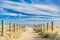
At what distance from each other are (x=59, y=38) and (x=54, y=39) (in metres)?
0.54

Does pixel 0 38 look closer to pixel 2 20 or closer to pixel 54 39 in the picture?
pixel 2 20

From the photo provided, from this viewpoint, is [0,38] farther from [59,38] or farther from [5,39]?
[59,38]

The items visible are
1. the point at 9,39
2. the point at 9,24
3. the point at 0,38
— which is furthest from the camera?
the point at 9,24

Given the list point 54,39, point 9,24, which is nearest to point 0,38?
point 54,39

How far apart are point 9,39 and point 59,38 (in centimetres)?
424

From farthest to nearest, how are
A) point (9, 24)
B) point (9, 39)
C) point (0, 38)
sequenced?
point (9, 24) → point (9, 39) → point (0, 38)

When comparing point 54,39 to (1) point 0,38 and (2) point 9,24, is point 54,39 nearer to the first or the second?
(1) point 0,38

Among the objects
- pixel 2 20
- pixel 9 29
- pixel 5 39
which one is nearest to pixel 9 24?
pixel 9 29

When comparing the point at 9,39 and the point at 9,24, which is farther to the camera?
the point at 9,24

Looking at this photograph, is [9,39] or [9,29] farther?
[9,29]

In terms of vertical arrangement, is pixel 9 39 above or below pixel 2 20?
below

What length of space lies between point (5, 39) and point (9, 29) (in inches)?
250

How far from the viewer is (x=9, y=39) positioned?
14.8 meters

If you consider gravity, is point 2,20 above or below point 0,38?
above
